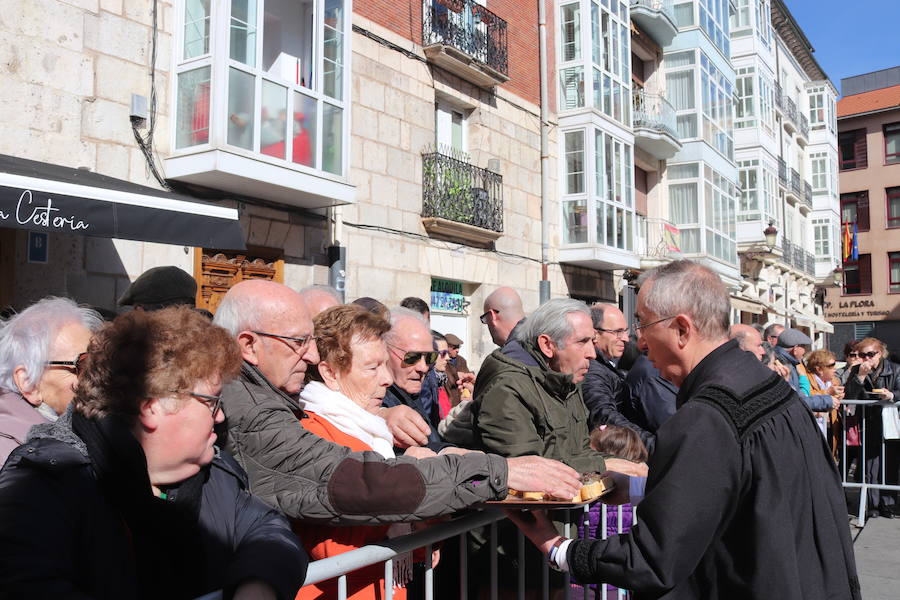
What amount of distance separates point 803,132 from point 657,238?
1855 cm

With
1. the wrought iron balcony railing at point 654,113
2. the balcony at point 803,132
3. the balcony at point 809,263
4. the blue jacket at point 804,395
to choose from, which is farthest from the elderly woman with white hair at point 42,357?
the balcony at point 803,132

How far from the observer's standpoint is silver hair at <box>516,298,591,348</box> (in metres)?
3.62

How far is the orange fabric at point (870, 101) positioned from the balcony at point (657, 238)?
29.0 metres

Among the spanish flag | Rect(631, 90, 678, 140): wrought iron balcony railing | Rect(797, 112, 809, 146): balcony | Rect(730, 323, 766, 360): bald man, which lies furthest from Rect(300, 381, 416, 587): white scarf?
the spanish flag

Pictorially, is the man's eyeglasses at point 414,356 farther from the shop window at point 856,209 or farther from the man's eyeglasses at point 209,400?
the shop window at point 856,209

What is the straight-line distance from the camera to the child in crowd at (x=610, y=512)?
127 inches

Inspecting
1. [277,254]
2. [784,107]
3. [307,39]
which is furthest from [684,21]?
[277,254]

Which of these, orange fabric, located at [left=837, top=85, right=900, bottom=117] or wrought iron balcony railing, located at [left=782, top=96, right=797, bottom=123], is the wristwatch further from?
orange fabric, located at [left=837, top=85, right=900, bottom=117]

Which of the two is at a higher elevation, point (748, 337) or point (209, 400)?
point (748, 337)

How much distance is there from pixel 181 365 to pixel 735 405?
149cm

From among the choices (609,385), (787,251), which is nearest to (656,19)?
(787,251)

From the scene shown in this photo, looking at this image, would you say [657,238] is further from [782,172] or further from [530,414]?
[530,414]

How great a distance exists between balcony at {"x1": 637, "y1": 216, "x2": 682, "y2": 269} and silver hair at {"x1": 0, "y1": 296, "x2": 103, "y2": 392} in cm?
1815

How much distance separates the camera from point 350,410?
262cm
